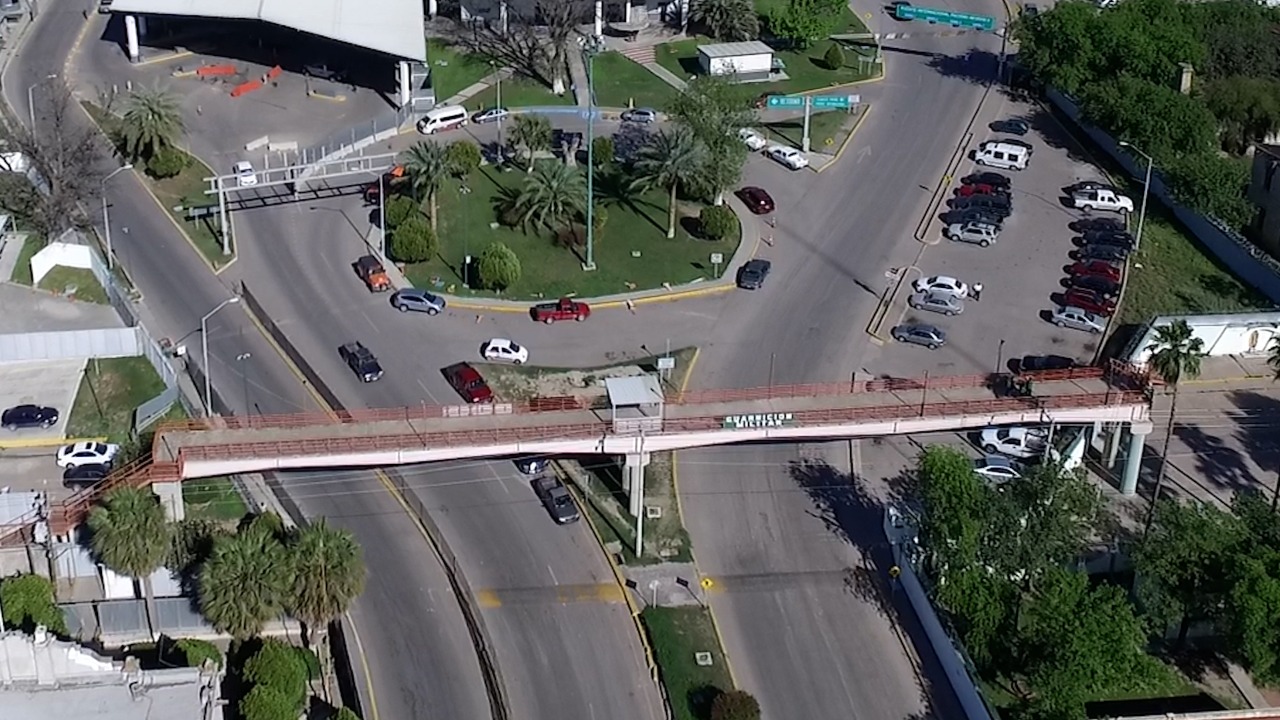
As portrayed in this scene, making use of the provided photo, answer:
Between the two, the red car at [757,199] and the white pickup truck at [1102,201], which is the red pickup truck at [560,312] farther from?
the white pickup truck at [1102,201]

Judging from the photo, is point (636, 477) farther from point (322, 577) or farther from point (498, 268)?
point (498, 268)

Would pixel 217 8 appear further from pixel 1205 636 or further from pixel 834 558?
pixel 1205 636

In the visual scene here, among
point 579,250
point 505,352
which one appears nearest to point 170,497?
point 505,352

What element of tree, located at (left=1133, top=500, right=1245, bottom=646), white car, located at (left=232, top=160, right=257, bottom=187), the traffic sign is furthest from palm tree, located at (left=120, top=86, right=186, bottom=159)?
tree, located at (left=1133, top=500, right=1245, bottom=646)

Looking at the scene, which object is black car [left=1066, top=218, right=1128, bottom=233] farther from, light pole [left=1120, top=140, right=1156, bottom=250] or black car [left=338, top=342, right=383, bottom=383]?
black car [left=338, top=342, right=383, bottom=383]

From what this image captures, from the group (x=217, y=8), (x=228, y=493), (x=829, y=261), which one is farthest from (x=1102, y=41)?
(x=228, y=493)

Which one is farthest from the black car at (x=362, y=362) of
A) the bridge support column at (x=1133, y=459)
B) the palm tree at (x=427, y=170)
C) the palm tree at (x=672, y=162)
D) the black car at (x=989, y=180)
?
the black car at (x=989, y=180)
